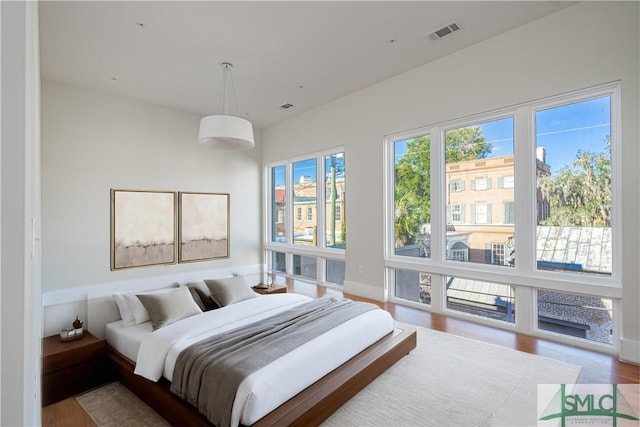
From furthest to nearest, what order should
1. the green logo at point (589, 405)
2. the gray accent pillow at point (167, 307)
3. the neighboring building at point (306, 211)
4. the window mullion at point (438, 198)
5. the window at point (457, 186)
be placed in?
1. the neighboring building at point (306, 211)
2. the window mullion at point (438, 198)
3. the window at point (457, 186)
4. the gray accent pillow at point (167, 307)
5. the green logo at point (589, 405)

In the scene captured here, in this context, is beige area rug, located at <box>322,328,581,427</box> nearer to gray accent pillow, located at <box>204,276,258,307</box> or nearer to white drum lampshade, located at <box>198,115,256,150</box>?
gray accent pillow, located at <box>204,276,258,307</box>

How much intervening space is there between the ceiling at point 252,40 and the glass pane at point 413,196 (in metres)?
1.12

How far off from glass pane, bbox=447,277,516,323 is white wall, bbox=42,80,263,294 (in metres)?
4.19

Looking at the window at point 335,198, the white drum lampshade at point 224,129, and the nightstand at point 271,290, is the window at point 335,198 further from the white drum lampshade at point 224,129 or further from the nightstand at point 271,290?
the white drum lampshade at point 224,129

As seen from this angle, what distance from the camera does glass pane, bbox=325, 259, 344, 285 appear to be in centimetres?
548

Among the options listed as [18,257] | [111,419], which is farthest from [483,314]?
[18,257]

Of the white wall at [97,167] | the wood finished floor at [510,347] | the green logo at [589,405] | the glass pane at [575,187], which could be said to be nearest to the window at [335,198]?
the wood finished floor at [510,347]

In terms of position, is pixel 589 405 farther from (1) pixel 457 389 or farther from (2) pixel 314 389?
(2) pixel 314 389

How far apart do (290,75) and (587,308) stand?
445cm

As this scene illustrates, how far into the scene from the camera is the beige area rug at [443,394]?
2.18m

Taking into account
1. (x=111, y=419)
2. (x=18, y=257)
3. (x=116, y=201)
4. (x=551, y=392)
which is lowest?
(x=111, y=419)

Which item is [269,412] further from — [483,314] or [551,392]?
[483,314]

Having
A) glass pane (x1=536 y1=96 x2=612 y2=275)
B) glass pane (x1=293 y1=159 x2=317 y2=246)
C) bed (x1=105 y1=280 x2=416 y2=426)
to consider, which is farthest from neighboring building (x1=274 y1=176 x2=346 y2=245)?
glass pane (x1=536 y1=96 x2=612 y2=275)

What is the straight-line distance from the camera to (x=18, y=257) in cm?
66
